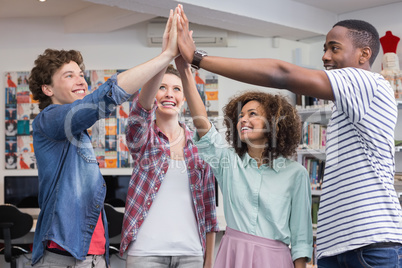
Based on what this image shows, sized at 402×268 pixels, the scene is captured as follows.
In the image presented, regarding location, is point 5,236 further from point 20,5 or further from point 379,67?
point 379,67

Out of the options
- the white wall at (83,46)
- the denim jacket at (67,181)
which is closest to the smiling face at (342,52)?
the denim jacket at (67,181)

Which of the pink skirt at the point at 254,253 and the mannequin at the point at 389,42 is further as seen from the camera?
the mannequin at the point at 389,42

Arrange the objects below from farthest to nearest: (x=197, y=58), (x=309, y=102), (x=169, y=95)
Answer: (x=309, y=102), (x=169, y=95), (x=197, y=58)

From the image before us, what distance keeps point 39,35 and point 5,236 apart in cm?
213

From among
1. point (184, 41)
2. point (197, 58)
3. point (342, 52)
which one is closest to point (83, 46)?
point (184, 41)

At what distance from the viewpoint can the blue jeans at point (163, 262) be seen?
190 cm

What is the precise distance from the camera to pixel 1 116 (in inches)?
189

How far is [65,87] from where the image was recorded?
5.88 feet

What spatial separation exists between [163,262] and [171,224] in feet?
0.52

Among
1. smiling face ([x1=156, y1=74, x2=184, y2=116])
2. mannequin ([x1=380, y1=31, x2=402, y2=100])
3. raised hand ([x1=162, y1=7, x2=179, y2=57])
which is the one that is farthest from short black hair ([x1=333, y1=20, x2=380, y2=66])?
mannequin ([x1=380, y1=31, x2=402, y2=100])

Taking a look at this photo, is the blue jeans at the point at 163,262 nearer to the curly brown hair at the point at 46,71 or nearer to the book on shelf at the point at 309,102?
the curly brown hair at the point at 46,71

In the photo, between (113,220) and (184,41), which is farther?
(113,220)

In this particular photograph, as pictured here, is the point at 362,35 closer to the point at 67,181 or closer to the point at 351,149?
the point at 351,149

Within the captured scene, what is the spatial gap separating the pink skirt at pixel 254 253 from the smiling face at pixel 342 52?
2.25 feet
